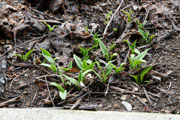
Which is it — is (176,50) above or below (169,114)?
above

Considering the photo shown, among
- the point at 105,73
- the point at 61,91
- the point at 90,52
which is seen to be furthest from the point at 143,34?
the point at 61,91

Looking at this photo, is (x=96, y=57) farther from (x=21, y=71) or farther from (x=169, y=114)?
(x=169, y=114)

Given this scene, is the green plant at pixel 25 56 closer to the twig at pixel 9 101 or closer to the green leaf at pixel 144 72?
the twig at pixel 9 101

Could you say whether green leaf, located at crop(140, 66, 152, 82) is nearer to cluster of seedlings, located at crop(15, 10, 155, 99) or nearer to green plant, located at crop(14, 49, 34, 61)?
cluster of seedlings, located at crop(15, 10, 155, 99)

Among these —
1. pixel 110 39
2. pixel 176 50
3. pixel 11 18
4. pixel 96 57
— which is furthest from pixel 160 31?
pixel 11 18

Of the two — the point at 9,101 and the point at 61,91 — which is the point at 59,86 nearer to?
the point at 61,91

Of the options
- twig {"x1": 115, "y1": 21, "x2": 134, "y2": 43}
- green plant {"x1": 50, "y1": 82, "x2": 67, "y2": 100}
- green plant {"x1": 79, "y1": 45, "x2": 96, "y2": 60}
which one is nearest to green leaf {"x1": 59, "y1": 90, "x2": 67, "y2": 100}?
green plant {"x1": 50, "y1": 82, "x2": 67, "y2": 100}
